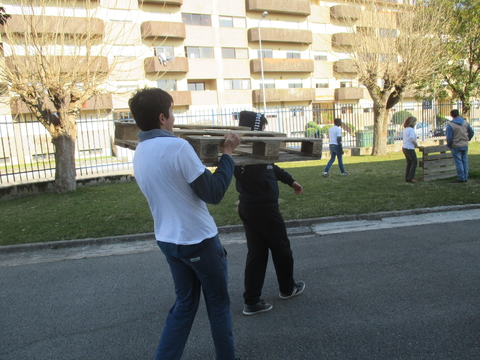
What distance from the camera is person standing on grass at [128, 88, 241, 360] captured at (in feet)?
7.16

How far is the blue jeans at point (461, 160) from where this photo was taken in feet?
30.6

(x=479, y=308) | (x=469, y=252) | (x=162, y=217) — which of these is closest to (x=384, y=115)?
(x=469, y=252)

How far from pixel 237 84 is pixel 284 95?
4.92m

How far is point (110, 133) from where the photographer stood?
14742 millimetres

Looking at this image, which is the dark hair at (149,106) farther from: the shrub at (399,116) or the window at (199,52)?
the window at (199,52)

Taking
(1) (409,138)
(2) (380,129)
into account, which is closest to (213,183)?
(1) (409,138)

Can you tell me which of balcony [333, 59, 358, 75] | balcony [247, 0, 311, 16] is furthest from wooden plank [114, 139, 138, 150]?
balcony [247, 0, 311, 16]

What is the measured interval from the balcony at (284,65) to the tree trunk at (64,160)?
28.1 meters

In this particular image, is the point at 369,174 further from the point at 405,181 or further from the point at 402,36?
the point at 402,36

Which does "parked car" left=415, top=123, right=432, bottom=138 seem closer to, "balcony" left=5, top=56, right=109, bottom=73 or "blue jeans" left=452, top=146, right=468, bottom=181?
"blue jeans" left=452, top=146, right=468, bottom=181

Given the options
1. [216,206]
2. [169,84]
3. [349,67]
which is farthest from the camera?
[169,84]

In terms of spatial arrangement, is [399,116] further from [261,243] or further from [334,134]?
[261,243]

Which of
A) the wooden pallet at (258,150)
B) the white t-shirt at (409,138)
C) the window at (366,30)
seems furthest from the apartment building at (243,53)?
the wooden pallet at (258,150)

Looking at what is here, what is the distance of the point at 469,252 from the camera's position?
480 centimetres
